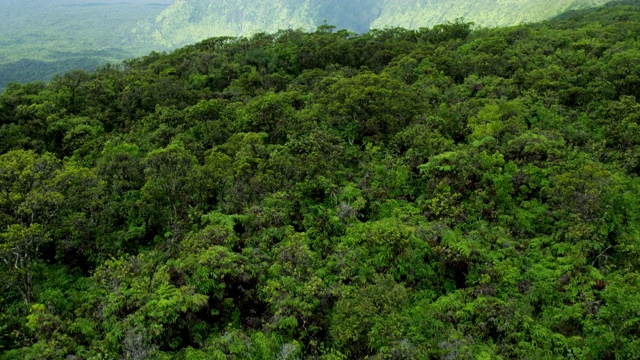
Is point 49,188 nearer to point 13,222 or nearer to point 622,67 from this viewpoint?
point 13,222

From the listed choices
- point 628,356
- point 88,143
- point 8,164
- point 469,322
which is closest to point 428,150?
point 469,322

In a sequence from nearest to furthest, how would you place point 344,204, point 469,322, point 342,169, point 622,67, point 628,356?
point 628,356 < point 469,322 < point 344,204 < point 342,169 < point 622,67

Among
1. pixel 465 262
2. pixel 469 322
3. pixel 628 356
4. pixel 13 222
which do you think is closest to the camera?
pixel 628 356

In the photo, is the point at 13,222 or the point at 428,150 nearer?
the point at 13,222

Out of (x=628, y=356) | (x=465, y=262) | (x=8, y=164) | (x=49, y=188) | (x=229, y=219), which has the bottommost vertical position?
(x=628, y=356)

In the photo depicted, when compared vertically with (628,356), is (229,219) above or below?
above

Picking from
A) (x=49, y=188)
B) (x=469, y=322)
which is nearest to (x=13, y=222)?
(x=49, y=188)
